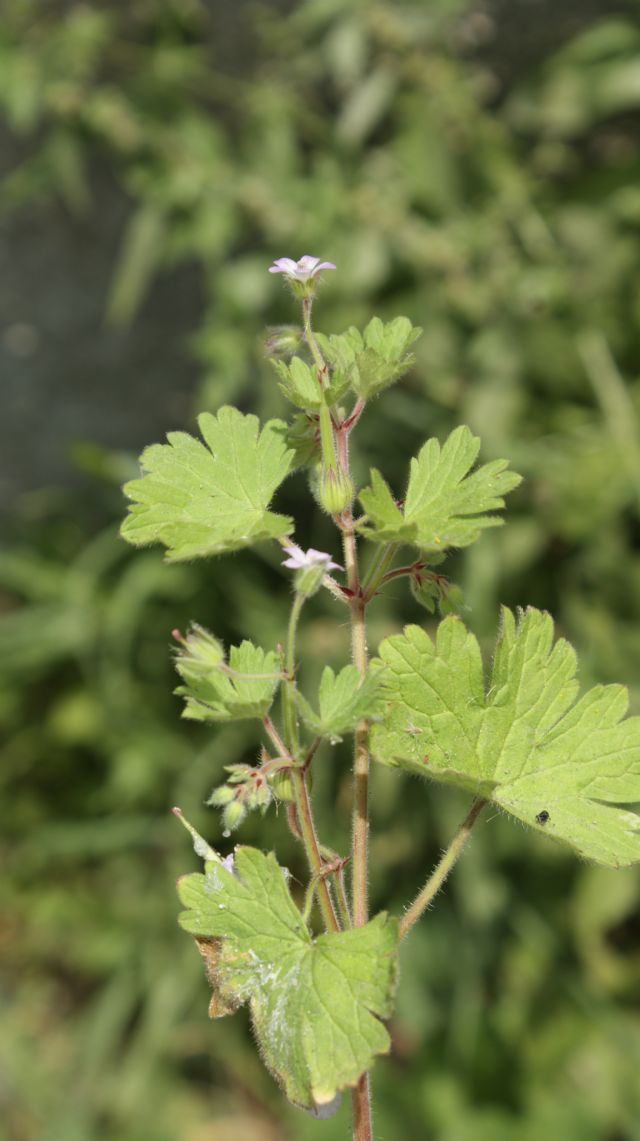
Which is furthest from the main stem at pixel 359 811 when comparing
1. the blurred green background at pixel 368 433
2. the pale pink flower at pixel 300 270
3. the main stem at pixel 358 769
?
the blurred green background at pixel 368 433

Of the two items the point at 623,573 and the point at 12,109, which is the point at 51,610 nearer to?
the point at 12,109

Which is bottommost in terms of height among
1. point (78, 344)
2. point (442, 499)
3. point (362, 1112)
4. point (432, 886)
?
point (362, 1112)

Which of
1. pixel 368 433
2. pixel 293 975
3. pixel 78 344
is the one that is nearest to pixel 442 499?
pixel 293 975

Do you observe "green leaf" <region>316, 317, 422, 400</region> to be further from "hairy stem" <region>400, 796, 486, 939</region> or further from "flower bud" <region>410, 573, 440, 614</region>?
"hairy stem" <region>400, 796, 486, 939</region>

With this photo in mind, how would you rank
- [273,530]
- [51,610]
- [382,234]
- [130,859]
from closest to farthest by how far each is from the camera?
[273,530], [382,234], [51,610], [130,859]

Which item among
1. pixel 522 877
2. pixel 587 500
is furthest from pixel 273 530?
pixel 522 877

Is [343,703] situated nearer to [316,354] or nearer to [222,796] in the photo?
[222,796]
